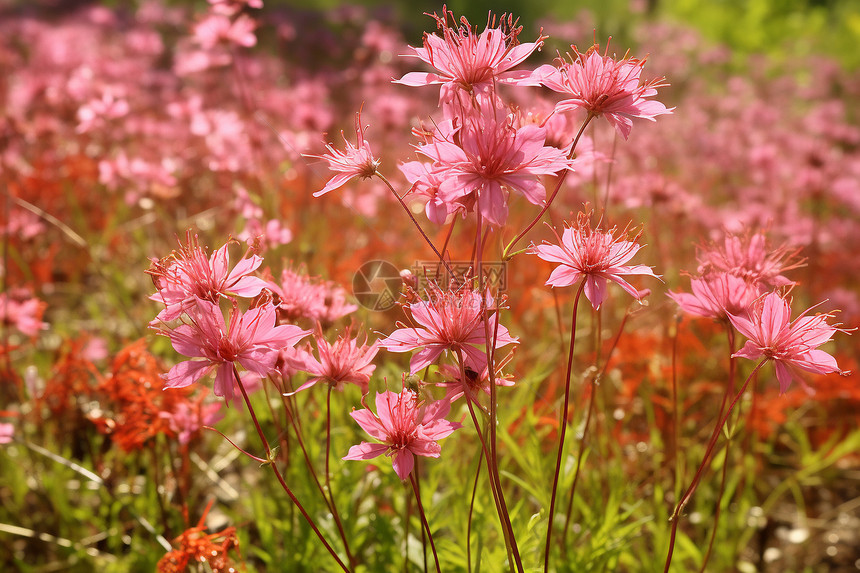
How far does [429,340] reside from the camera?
3.27 feet

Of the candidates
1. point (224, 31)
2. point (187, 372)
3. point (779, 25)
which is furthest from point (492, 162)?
point (779, 25)

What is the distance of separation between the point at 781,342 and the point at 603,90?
501 mm

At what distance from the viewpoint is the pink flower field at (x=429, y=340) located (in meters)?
1.02

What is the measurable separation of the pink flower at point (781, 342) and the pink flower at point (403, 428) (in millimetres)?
492

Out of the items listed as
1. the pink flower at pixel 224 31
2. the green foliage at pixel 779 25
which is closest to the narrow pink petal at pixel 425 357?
the pink flower at pixel 224 31

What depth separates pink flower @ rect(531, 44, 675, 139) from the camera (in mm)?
1032

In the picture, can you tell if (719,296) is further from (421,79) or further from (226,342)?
(226,342)

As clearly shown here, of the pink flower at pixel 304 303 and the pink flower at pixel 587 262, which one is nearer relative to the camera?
the pink flower at pixel 587 262

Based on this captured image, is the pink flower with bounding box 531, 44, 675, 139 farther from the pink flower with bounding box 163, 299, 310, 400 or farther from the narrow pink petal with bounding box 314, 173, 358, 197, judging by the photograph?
the pink flower with bounding box 163, 299, 310, 400

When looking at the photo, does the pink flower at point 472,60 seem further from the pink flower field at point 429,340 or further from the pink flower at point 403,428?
the pink flower at point 403,428

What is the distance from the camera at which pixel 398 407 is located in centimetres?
103

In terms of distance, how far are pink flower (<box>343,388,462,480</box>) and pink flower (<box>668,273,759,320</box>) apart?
49 centimetres

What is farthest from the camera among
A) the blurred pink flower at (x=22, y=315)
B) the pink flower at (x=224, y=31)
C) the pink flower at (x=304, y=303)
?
the pink flower at (x=224, y=31)

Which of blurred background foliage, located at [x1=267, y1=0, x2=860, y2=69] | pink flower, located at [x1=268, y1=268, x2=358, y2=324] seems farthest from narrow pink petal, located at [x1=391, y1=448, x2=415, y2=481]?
blurred background foliage, located at [x1=267, y1=0, x2=860, y2=69]
